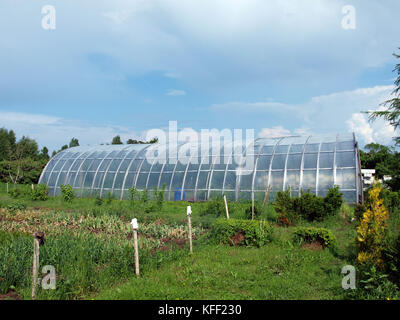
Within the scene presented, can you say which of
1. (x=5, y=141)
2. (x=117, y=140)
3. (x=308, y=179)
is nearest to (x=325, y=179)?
(x=308, y=179)

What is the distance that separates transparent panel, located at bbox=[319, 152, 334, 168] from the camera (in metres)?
18.0

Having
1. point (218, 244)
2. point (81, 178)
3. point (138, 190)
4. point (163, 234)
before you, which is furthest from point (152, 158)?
point (218, 244)

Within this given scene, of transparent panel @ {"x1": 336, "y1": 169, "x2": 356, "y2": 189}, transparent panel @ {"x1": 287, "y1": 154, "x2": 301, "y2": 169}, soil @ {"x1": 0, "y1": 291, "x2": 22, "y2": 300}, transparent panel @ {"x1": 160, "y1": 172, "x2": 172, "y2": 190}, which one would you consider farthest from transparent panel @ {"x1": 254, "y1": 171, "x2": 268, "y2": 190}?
soil @ {"x1": 0, "y1": 291, "x2": 22, "y2": 300}

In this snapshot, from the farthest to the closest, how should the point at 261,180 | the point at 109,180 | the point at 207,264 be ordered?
1. the point at 109,180
2. the point at 261,180
3. the point at 207,264

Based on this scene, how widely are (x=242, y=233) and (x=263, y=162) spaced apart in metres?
9.91

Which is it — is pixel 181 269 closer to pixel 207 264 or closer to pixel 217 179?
pixel 207 264

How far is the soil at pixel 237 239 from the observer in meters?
10.4

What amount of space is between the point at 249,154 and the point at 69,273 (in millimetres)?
15626

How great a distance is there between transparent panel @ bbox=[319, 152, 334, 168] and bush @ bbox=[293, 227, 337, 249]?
29.4 feet

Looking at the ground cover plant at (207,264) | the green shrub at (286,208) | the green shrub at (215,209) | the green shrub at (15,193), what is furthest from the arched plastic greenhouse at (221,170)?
the ground cover plant at (207,264)

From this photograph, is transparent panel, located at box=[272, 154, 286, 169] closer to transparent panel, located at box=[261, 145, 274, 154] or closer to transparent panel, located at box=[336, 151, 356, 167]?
transparent panel, located at box=[261, 145, 274, 154]

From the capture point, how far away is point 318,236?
976cm

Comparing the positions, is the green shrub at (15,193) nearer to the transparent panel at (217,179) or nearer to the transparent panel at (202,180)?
the transparent panel at (202,180)

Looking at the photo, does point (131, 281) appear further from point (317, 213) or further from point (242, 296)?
point (317, 213)
